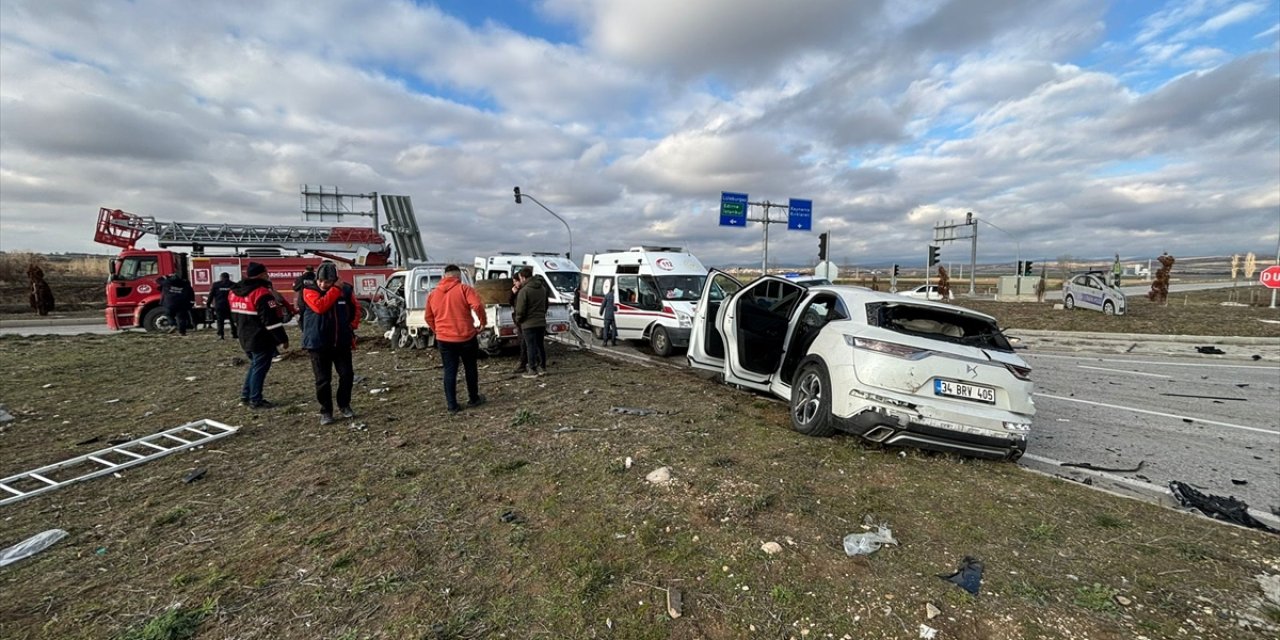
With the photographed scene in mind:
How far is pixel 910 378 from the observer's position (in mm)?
4328

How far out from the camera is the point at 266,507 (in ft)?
11.9

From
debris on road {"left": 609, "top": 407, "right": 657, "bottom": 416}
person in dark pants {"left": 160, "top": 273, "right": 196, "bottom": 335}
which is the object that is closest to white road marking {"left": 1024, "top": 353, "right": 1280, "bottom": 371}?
debris on road {"left": 609, "top": 407, "right": 657, "bottom": 416}

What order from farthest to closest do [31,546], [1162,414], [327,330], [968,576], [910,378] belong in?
[1162,414]
[327,330]
[910,378]
[31,546]
[968,576]

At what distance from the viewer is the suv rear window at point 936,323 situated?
474 centimetres

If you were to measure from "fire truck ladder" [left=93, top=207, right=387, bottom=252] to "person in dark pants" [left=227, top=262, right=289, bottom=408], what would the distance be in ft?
51.6

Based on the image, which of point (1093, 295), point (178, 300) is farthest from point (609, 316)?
point (1093, 295)

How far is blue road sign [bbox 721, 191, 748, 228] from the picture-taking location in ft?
82.0

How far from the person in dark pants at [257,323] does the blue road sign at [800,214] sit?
76.2 ft

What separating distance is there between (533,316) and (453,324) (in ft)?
6.73

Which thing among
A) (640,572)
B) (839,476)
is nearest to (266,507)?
(640,572)

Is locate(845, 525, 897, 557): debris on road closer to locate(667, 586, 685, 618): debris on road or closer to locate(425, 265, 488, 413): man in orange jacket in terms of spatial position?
locate(667, 586, 685, 618): debris on road

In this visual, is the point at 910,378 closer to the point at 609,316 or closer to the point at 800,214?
the point at 609,316

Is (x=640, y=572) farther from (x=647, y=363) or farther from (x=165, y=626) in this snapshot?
(x=647, y=363)

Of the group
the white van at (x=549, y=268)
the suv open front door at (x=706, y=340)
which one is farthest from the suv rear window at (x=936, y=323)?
the white van at (x=549, y=268)
